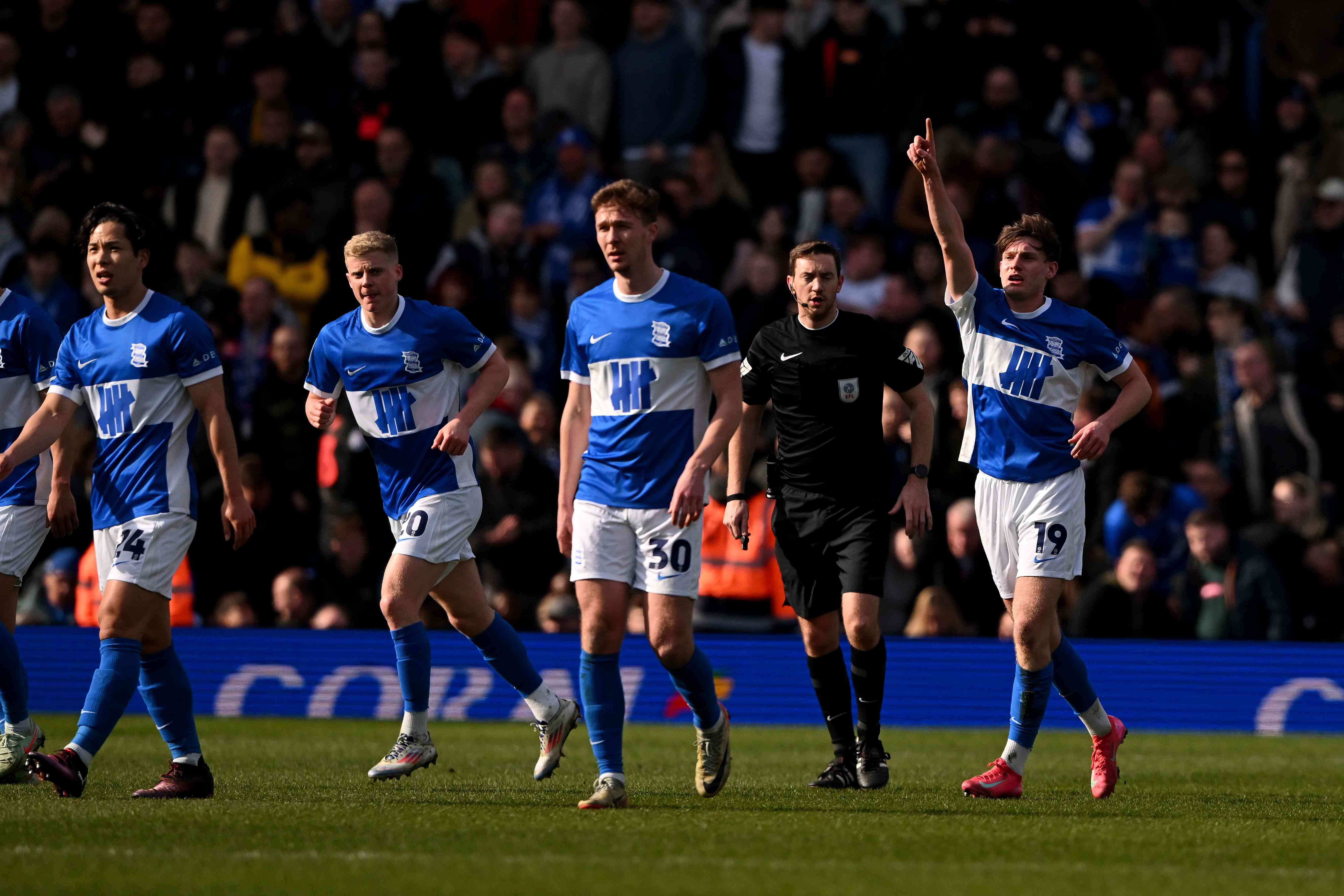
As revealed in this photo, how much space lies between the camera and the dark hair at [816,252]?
840cm

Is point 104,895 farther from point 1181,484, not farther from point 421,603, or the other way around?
point 1181,484

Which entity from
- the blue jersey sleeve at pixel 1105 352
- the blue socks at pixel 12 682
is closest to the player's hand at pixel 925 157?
the blue jersey sleeve at pixel 1105 352

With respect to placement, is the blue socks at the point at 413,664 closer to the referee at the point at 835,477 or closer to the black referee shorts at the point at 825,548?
the referee at the point at 835,477

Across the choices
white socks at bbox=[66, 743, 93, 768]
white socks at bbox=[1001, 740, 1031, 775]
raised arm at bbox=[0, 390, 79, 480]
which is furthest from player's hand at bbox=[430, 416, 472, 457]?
white socks at bbox=[1001, 740, 1031, 775]

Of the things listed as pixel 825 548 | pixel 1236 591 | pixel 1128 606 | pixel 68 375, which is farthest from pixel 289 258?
pixel 825 548

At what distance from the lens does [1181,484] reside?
46.4 feet

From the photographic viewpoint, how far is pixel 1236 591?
42.8 ft

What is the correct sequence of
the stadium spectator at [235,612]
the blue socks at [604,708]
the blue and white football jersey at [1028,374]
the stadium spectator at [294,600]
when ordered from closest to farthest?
the blue socks at [604,708]
the blue and white football jersey at [1028,374]
the stadium spectator at [294,600]
the stadium spectator at [235,612]

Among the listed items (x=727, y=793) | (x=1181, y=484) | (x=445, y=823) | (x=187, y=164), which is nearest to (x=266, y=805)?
(x=445, y=823)

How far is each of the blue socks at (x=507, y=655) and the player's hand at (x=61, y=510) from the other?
1836 mm

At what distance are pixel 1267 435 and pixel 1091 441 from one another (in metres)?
7.11

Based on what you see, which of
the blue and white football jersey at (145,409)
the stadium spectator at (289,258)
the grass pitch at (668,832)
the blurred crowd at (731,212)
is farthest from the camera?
the stadium spectator at (289,258)

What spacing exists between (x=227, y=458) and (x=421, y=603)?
1282 mm

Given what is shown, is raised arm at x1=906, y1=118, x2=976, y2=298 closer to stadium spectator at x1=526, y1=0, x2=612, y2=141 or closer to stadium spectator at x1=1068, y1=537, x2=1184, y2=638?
stadium spectator at x1=1068, y1=537, x2=1184, y2=638
